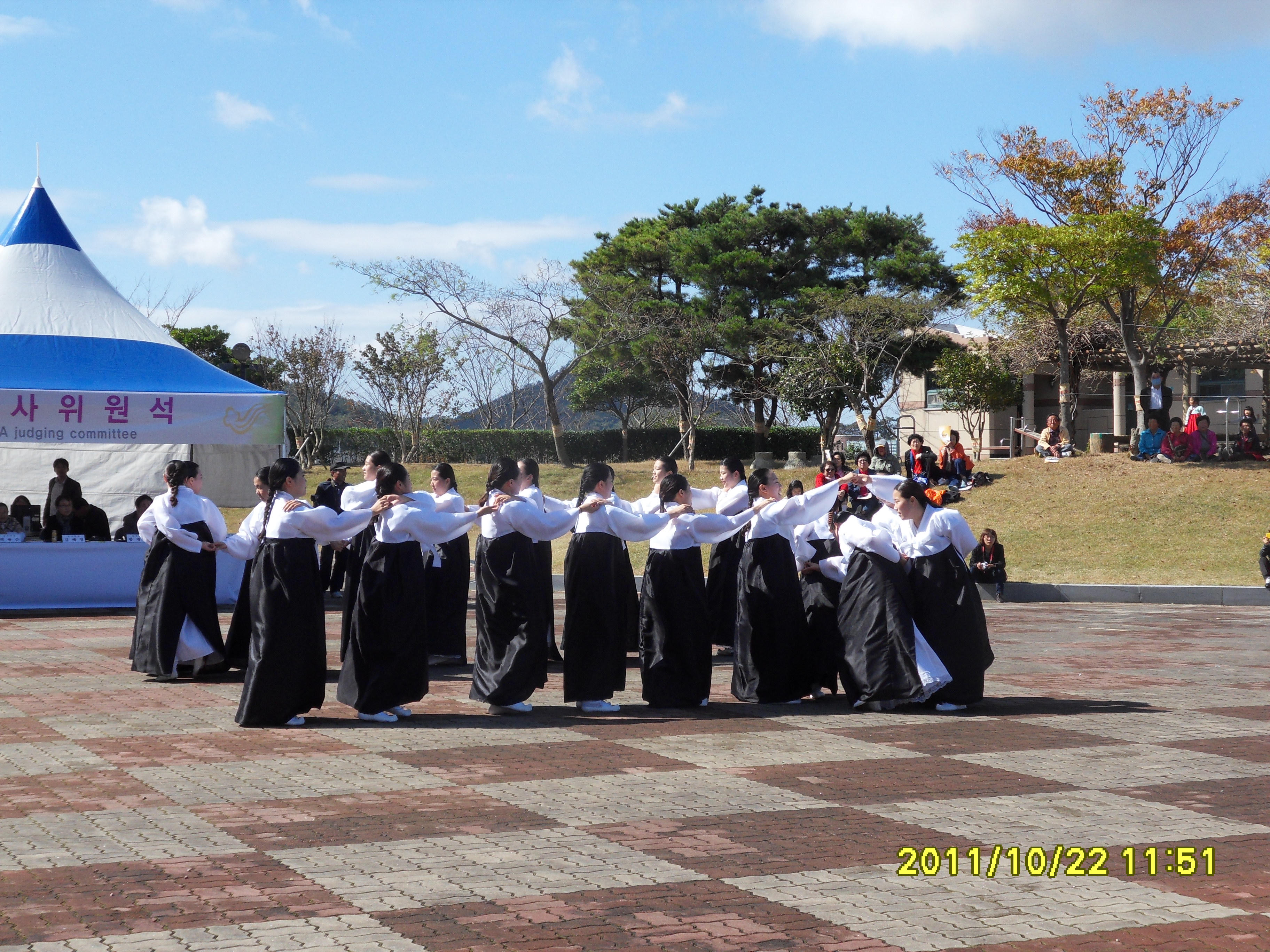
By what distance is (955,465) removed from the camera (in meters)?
27.7

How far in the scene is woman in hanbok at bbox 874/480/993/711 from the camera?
→ 9.37 m

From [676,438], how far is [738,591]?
36.7 meters

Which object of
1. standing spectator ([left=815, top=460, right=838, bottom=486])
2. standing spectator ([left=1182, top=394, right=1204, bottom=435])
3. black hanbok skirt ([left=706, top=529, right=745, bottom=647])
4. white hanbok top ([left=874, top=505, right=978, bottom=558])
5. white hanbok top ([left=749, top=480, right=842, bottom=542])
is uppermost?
standing spectator ([left=1182, top=394, right=1204, bottom=435])

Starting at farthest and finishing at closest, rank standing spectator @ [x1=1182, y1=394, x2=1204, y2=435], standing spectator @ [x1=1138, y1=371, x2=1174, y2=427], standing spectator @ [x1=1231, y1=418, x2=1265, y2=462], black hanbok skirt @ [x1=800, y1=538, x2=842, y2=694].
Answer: standing spectator @ [x1=1138, y1=371, x2=1174, y2=427], standing spectator @ [x1=1182, y1=394, x2=1204, y2=435], standing spectator @ [x1=1231, y1=418, x2=1265, y2=462], black hanbok skirt @ [x1=800, y1=538, x2=842, y2=694]

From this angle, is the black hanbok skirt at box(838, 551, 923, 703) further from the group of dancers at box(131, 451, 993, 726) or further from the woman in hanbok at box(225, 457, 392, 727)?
the woman in hanbok at box(225, 457, 392, 727)

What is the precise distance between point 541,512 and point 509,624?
2.74ft

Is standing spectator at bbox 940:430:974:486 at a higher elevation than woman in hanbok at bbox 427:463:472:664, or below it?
higher

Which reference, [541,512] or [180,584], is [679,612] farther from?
[180,584]

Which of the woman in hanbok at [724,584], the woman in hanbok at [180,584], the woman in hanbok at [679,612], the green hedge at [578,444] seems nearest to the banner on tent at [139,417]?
the woman in hanbok at [180,584]

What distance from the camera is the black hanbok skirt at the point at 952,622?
368 inches

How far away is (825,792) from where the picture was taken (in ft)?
22.2

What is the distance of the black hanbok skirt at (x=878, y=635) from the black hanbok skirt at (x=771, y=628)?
37 cm

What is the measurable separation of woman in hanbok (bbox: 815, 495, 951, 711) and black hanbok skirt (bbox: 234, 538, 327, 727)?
382cm

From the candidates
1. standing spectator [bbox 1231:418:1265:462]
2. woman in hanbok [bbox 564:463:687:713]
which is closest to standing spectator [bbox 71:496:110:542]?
woman in hanbok [bbox 564:463:687:713]
